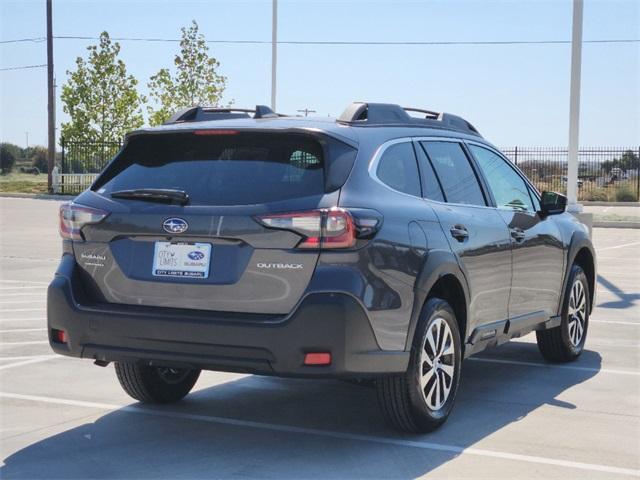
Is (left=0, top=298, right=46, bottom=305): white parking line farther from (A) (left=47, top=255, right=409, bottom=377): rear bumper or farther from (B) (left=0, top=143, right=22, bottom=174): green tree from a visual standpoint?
(B) (left=0, top=143, right=22, bottom=174): green tree

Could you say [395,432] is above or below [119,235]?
below

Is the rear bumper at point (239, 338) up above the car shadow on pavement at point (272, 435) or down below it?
above

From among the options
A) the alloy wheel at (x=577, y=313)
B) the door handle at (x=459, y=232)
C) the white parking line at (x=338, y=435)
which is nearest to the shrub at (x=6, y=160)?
the alloy wheel at (x=577, y=313)

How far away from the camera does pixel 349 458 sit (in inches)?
219

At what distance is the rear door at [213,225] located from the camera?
5348 mm

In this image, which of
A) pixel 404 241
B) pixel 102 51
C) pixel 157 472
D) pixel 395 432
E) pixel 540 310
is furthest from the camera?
pixel 102 51

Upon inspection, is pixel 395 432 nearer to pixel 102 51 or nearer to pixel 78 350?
pixel 78 350

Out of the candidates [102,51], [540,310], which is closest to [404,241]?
[540,310]

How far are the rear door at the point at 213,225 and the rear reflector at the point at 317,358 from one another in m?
0.27

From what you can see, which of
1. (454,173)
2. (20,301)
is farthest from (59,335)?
(20,301)

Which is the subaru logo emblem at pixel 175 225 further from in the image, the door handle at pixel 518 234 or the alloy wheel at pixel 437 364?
the door handle at pixel 518 234

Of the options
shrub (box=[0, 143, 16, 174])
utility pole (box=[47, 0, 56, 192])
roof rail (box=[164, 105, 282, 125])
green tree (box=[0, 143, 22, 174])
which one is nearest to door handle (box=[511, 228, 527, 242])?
roof rail (box=[164, 105, 282, 125])

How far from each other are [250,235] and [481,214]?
2083mm

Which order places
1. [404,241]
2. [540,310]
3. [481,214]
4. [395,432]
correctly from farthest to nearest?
[540,310] < [481,214] < [395,432] < [404,241]
